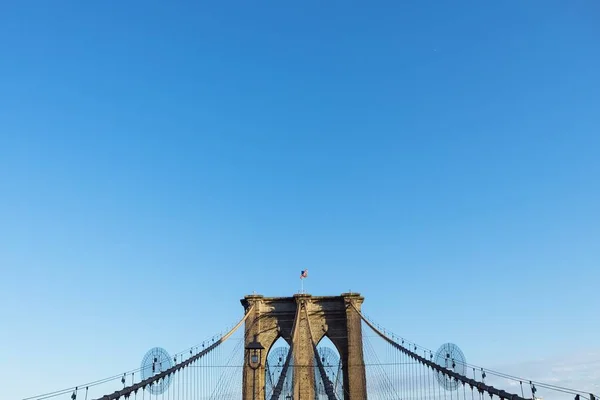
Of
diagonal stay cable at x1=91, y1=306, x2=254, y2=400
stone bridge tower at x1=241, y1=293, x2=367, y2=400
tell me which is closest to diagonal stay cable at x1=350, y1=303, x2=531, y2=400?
stone bridge tower at x1=241, y1=293, x2=367, y2=400

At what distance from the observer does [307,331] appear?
53812 mm

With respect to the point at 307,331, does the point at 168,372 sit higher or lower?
lower

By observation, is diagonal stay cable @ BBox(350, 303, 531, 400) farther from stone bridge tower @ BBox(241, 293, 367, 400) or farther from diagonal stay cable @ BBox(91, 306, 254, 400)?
diagonal stay cable @ BBox(91, 306, 254, 400)

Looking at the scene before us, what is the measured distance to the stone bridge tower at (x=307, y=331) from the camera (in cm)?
5172

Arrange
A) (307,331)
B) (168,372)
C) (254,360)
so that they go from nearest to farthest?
(168,372)
(254,360)
(307,331)

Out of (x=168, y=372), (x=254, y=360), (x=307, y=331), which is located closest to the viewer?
(x=168, y=372)

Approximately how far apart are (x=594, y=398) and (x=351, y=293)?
38.9m

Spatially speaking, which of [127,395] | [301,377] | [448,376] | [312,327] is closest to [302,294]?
[312,327]

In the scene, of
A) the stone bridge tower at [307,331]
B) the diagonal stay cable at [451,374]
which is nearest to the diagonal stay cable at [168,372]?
the stone bridge tower at [307,331]

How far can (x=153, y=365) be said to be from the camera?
3259 cm

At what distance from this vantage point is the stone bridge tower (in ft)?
170

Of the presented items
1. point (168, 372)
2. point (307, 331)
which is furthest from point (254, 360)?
point (168, 372)

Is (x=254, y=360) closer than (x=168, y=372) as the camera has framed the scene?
No

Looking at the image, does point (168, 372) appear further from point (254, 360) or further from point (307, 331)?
point (307, 331)
